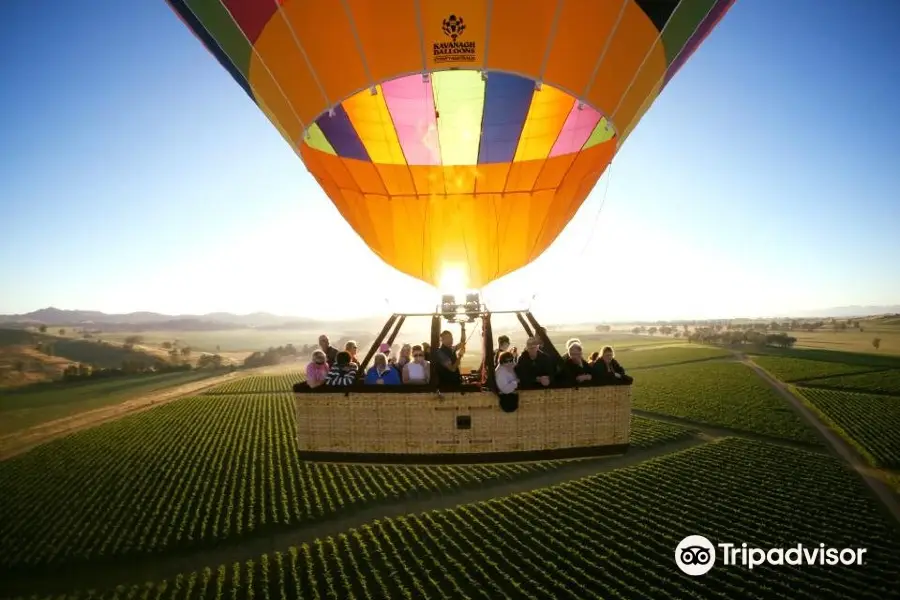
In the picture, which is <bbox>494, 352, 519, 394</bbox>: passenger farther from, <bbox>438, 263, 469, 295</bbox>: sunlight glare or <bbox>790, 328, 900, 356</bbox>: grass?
<bbox>790, 328, 900, 356</bbox>: grass

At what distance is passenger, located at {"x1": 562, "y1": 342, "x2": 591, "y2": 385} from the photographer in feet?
9.82

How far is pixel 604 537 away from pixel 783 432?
19.0 metres

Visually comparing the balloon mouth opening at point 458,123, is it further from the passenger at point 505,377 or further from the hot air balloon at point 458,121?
the passenger at point 505,377

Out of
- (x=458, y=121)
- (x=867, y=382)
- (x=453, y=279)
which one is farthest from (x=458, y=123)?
(x=867, y=382)

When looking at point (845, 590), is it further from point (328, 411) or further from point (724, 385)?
point (724, 385)

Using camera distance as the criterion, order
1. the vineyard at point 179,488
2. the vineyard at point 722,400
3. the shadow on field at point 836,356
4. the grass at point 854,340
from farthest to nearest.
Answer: the grass at point 854,340
the shadow on field at point 836,356
the vineyard at point 722,400
the vineyard at point 179,488

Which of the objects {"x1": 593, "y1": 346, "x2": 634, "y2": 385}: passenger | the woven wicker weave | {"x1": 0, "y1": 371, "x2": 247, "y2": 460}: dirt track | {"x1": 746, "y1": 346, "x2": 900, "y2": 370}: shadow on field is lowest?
{"x1": 0, "y1": 371, "x2": 247, "y2": 460}: dirt track

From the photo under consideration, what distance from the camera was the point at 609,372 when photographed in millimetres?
3117

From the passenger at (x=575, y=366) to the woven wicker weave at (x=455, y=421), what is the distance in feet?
0.45

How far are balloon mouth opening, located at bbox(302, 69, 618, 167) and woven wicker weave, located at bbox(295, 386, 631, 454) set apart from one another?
2.19 metres

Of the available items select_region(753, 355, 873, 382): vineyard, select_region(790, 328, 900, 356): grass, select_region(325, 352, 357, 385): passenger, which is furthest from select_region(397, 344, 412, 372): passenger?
select_region(790, 328, 900, 356): grass

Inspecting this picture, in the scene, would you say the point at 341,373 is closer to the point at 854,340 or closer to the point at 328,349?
the point at 328,349

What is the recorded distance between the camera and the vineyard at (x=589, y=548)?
44.7ft

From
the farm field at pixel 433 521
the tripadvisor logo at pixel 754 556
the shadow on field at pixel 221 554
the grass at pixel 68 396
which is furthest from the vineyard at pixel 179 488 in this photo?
the grass at pixel 68 396
